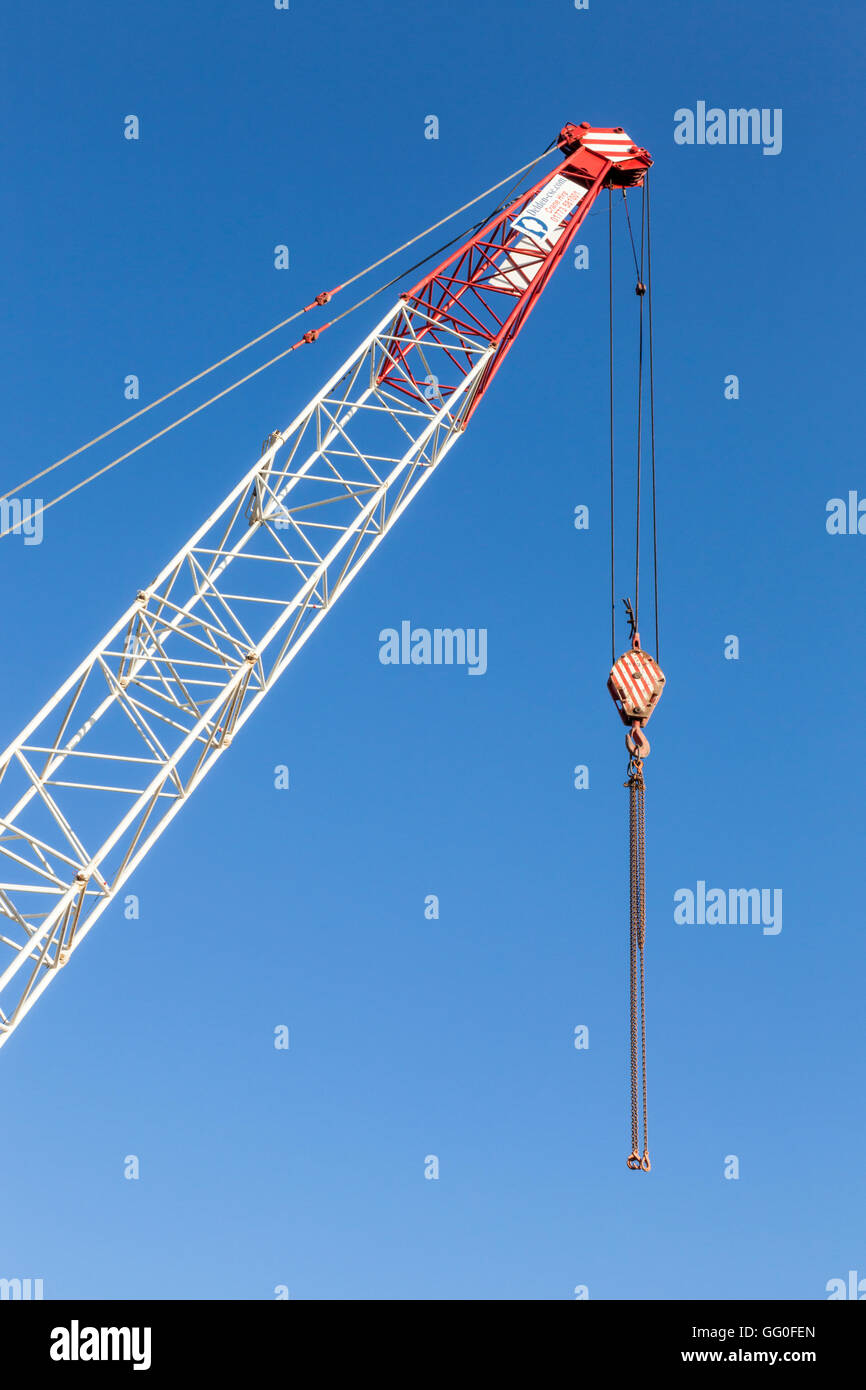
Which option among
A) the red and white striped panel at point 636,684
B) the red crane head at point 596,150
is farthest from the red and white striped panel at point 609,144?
the red and white striped panel at point 636,684

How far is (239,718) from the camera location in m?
36.4

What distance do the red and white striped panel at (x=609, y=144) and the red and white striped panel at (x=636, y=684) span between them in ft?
45.8

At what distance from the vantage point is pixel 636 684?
37.6m

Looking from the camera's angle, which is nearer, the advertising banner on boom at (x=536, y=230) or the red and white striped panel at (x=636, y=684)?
the red and white striped panel at (x=636, y=684)

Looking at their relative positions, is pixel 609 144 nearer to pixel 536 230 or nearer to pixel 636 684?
pixel 536 230

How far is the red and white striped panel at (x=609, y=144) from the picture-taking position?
43.7 metres

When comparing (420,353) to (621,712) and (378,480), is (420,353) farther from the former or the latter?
(621,712)

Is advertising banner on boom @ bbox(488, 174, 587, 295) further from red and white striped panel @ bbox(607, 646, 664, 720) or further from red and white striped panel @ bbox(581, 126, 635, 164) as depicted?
red and white striped panel @ bbox(607, 646, 664, 720)

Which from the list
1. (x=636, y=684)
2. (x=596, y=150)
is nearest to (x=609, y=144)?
(x=596, y=150)

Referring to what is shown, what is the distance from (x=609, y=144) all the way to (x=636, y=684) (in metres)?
→ 15.1

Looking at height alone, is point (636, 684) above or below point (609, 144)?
below

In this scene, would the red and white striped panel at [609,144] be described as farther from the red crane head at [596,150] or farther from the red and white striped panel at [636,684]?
the red and white striped panel at [636,684]

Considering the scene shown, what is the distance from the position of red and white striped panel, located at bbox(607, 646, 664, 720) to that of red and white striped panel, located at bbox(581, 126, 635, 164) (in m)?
14.0

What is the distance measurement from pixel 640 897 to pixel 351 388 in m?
14.4
